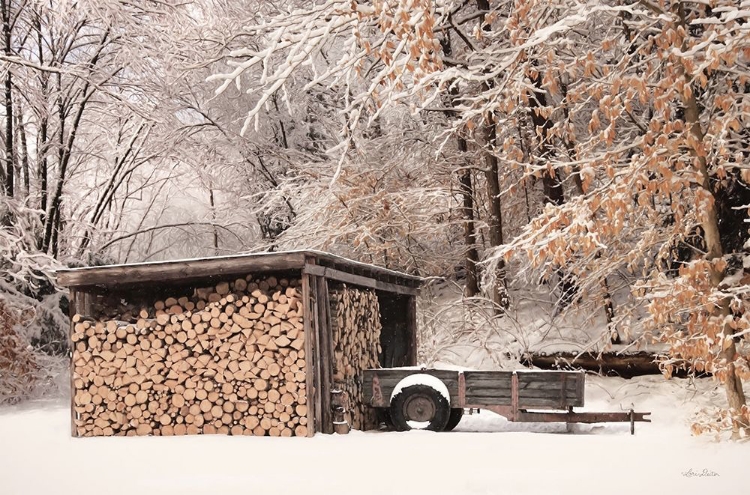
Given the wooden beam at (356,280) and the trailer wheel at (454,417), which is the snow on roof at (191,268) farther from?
the trailer wheel at (454,417)

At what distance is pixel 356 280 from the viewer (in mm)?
10492

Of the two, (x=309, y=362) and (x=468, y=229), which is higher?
(x=468, y=229)

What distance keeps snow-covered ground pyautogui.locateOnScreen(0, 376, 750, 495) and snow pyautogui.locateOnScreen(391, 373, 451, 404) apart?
30.3 inches

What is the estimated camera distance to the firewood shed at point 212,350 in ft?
29.5

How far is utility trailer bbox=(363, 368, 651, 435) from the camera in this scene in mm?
9352

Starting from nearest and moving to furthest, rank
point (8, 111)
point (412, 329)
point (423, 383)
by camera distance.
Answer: point (423, 383), point (412, 329), point (8, 111)

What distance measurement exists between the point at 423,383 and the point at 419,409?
325 mm

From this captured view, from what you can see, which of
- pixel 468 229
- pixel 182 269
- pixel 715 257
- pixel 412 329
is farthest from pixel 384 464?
pixel 468 229

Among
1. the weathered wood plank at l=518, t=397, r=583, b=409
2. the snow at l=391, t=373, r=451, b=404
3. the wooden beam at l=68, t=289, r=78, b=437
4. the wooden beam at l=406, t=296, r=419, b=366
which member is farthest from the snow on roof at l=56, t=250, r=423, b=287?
the wooden beam at l=406, t=296, r=419, b=366

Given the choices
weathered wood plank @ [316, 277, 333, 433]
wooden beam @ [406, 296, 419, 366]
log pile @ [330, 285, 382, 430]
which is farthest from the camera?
wooden beam @ [406, 296, 419, 366]

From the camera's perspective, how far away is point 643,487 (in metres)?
6.16

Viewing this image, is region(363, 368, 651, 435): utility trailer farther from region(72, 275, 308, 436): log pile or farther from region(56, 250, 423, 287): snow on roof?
region(56, 250, 423, 287): snow on roof

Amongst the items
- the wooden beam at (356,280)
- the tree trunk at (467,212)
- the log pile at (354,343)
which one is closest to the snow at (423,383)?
the log pile at (354,343)

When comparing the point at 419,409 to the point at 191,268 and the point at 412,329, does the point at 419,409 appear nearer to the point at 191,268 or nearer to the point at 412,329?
the point at 191,268
